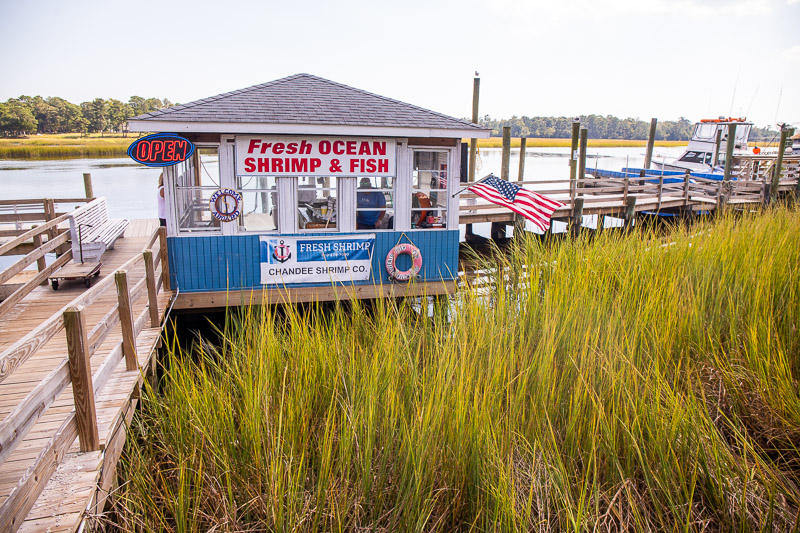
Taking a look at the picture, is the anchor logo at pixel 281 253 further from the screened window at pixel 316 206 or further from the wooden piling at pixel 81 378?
the wooden piling at pixel 81 378

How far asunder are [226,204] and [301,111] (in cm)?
182

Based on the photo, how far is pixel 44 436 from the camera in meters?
3.99

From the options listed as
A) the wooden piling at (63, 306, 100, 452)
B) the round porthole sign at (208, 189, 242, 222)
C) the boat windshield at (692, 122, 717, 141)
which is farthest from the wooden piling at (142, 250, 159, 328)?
the boat windshield at (692, 122, 717, 141)

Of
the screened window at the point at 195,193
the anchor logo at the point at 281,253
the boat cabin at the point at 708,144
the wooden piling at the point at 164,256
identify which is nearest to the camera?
the wooden piling at the point at 164,256

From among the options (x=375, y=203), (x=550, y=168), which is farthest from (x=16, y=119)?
(x=375, y=203)

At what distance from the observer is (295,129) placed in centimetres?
806

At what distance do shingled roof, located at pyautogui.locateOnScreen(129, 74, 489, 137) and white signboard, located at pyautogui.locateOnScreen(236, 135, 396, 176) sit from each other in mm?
331

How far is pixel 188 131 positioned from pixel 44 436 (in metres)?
4.88

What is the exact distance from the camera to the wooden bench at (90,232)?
29.7ft

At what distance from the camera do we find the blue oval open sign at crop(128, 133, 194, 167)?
7.45m

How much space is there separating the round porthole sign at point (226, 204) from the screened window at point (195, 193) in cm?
16

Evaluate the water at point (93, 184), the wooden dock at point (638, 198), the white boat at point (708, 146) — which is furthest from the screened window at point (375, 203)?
the white boat at point (708, 146)

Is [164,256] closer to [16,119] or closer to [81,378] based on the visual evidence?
[81,378]

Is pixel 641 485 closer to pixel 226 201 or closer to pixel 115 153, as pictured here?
pixel 226 201
